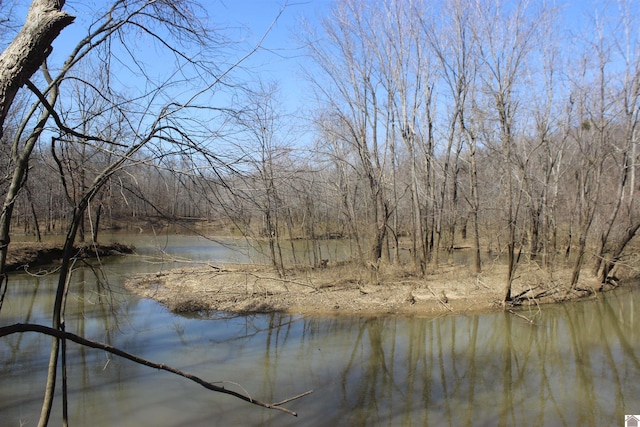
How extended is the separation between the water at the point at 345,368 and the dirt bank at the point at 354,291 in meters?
0.62

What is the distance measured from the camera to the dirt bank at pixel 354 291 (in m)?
11.8

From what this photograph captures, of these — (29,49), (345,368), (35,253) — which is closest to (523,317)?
(345,368)

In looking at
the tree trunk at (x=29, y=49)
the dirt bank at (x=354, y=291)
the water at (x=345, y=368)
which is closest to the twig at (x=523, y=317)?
the water at (x=345, y=368)

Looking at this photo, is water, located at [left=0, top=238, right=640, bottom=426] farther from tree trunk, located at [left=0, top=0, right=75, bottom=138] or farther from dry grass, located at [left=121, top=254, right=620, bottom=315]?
tree trunk, located at [left=0, top=0, right=75, bottom=138]

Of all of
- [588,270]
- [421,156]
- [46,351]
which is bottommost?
[46,351]

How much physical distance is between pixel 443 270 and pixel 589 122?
6.60 metres

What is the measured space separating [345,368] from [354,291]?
17.5 feet

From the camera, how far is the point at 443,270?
54.7ft

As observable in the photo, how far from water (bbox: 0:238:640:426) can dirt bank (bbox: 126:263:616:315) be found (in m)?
0.62

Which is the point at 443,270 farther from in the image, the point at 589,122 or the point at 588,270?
the point at 589,122

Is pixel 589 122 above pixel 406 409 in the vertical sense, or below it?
above

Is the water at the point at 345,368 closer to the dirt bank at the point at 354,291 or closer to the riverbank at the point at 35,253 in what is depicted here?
the dirt bank at the point at 354,291

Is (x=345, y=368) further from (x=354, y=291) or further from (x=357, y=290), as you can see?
(x=357, y=290)

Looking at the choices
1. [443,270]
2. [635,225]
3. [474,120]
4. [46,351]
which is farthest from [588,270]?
[46,351]
